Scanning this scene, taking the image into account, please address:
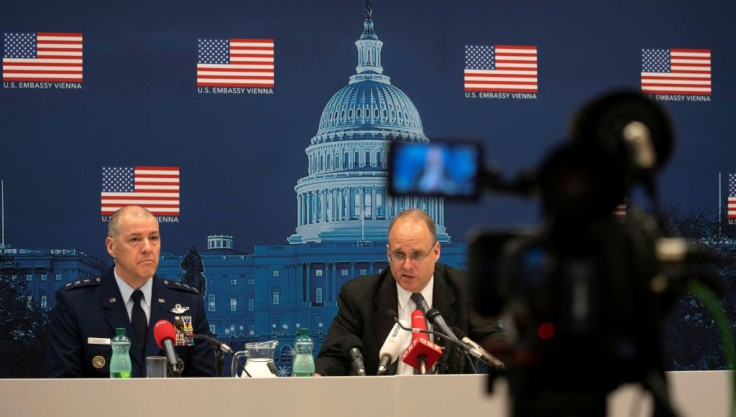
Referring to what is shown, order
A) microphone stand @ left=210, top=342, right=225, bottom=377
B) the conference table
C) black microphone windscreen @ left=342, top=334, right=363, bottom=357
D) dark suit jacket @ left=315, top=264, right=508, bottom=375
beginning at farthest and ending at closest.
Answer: dark suit jacket @ left=315, top=264, right=508, bottom=375 → microphone stand @ left=210, top=342, right=225, bottom=377 → black microphone windscreen @ left=342, top=334, right=363, bottom=357 → the conference table

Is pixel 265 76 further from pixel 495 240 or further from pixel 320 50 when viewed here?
pixel 495 240

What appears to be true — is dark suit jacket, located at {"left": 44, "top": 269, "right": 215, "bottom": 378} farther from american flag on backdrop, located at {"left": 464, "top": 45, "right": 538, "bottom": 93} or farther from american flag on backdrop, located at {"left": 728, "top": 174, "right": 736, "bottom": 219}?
american flag on backdrop, located at {"left": 728, "top": 174, "right": 736, "bottom": 219}

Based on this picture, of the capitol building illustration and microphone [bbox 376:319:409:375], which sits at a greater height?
the capitol building illustration

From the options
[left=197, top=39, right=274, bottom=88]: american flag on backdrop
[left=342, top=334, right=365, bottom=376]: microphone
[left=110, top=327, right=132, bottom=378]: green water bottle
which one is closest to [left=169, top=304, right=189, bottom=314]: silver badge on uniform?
[left=110, top=327, right=132, bottom=378]: green water bottle

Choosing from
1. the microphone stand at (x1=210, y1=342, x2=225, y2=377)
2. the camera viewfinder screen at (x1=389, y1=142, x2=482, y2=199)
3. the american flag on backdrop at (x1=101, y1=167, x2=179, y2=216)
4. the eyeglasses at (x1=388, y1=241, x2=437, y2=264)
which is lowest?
the microphone stand at (x1=210, y1=342, x2=225, y2=377)

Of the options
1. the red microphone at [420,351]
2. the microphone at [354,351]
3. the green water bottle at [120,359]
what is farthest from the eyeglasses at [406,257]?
the green water bottle at [120,359]

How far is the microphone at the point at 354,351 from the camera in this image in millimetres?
3707

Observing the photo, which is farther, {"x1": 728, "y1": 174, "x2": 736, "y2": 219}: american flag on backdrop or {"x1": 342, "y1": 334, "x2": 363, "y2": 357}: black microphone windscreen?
{"x1": 728, "y1": 174, "x2": 736, "y2": 219}: american flag on backdrop

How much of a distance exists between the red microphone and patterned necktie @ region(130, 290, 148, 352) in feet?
3.79

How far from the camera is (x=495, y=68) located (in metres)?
5.97

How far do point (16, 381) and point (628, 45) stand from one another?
13.7 feet

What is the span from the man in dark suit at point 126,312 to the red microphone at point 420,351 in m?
0.96

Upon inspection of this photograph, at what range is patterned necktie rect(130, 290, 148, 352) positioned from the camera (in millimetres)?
4168

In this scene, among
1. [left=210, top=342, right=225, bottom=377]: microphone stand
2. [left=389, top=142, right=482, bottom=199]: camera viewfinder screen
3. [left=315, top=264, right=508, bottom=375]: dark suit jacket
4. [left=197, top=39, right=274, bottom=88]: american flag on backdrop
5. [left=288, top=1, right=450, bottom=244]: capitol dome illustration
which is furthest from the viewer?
[left=288, top=1, right=450, bottom=244]: capitol dome illustration
